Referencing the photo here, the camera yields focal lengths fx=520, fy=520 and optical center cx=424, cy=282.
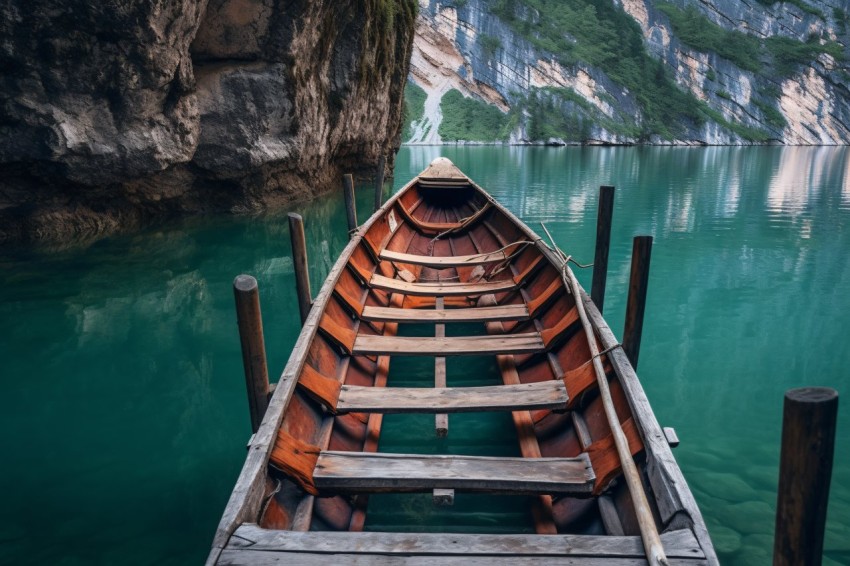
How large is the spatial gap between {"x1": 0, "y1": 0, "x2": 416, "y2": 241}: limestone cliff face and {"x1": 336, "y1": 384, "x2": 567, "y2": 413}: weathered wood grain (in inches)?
293

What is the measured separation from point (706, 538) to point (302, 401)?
229 cm

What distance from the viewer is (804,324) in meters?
7.10

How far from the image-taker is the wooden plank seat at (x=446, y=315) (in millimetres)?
5023

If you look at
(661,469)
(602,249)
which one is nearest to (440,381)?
(661,469)

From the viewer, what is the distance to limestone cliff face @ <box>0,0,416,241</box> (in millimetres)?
7688

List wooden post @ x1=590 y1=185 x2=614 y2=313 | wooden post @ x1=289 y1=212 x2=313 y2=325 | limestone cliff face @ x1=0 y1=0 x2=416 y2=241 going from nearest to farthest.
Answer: wooden post @ x1=289 y1=212 x2=313 y2=325 < wooden post @ x1=590 y1=185 x2=614 y2=313 < limestone cliff face @ x1=0 y1=0 x2=416 y2=241

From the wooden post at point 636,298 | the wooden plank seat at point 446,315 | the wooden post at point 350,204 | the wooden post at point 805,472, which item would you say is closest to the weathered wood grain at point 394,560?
the wooden post at point 805,472

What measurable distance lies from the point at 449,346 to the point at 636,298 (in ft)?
5.10

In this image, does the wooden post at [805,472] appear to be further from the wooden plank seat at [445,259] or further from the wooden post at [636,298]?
the wooden plank seat at [445,259]

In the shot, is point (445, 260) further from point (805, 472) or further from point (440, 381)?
point (805, 472)

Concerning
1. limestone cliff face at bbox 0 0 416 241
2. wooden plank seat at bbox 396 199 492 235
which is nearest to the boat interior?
wooden plank seat at bbox 396 199 492 235

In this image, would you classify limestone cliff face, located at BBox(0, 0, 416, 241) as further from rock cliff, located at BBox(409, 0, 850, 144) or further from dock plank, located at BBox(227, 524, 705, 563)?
rock cliff, located at BBox(409, 0, 850, 144)

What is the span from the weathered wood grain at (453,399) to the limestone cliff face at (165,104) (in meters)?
7.43

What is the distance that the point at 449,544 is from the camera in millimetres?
2186
